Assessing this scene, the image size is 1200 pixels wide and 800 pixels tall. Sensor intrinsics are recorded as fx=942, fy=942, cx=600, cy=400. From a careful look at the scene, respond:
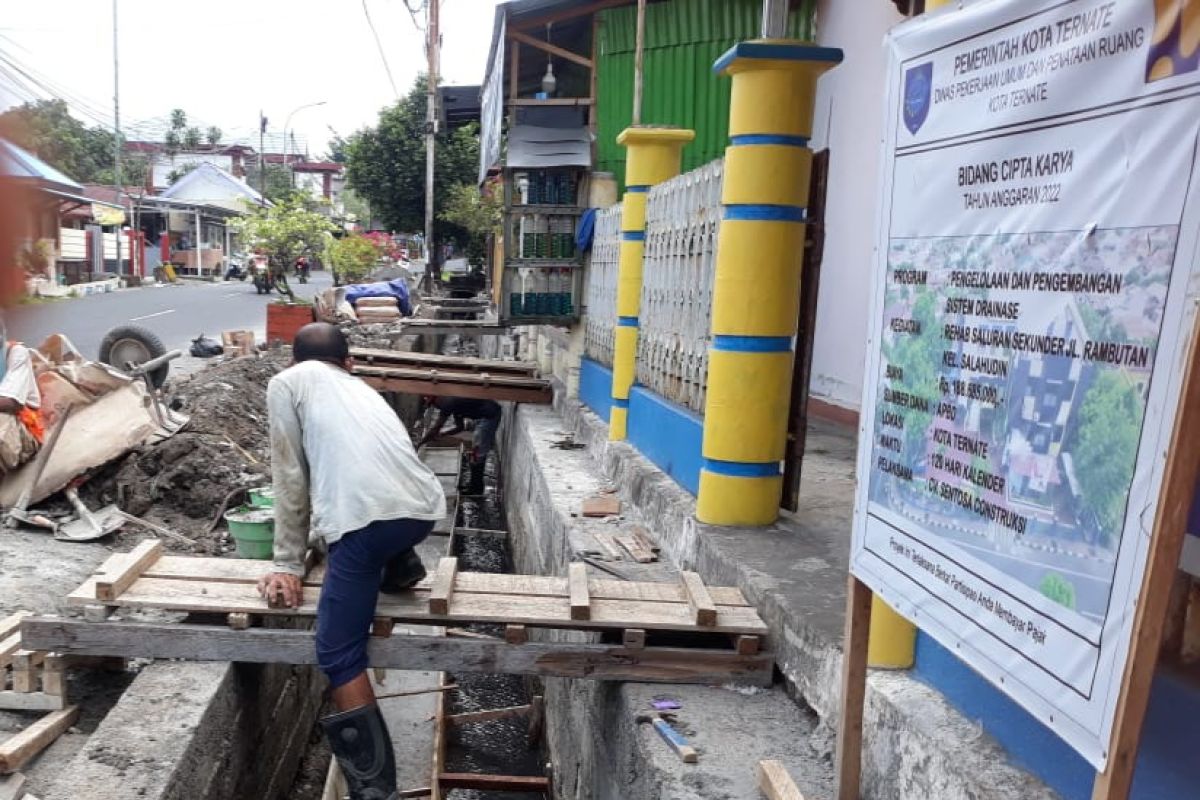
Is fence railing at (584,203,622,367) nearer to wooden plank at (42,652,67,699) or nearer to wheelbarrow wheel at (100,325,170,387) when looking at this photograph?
wooden plank at (42,652,67,699)

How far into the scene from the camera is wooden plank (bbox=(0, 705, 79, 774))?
3270 mm

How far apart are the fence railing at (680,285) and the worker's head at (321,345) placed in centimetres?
201

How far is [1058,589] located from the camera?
1.71m

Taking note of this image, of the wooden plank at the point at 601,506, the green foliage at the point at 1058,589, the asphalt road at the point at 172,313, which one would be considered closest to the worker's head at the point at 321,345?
the wooden plank at the point at 601,506

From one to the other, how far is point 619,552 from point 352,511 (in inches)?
70.2

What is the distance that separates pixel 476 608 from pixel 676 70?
7324 millimetres

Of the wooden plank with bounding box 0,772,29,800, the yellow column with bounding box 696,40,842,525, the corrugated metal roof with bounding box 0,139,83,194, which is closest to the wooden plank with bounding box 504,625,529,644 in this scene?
the yellow column with bounding box 696,40,842,525

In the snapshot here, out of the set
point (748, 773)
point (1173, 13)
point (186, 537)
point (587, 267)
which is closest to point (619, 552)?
point (748, 773)

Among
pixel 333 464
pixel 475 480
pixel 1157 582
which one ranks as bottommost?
pixel 475 480

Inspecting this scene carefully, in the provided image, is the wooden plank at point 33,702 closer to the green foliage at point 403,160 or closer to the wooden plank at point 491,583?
the wooden plank at point 491,583

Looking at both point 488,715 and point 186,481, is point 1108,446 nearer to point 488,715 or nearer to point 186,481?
point 488,715

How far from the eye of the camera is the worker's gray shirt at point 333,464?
3.60 metres

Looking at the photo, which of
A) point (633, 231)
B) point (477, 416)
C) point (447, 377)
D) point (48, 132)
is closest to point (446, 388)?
point (447, 377)

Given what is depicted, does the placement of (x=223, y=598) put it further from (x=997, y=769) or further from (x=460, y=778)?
(x=997, y=769)
